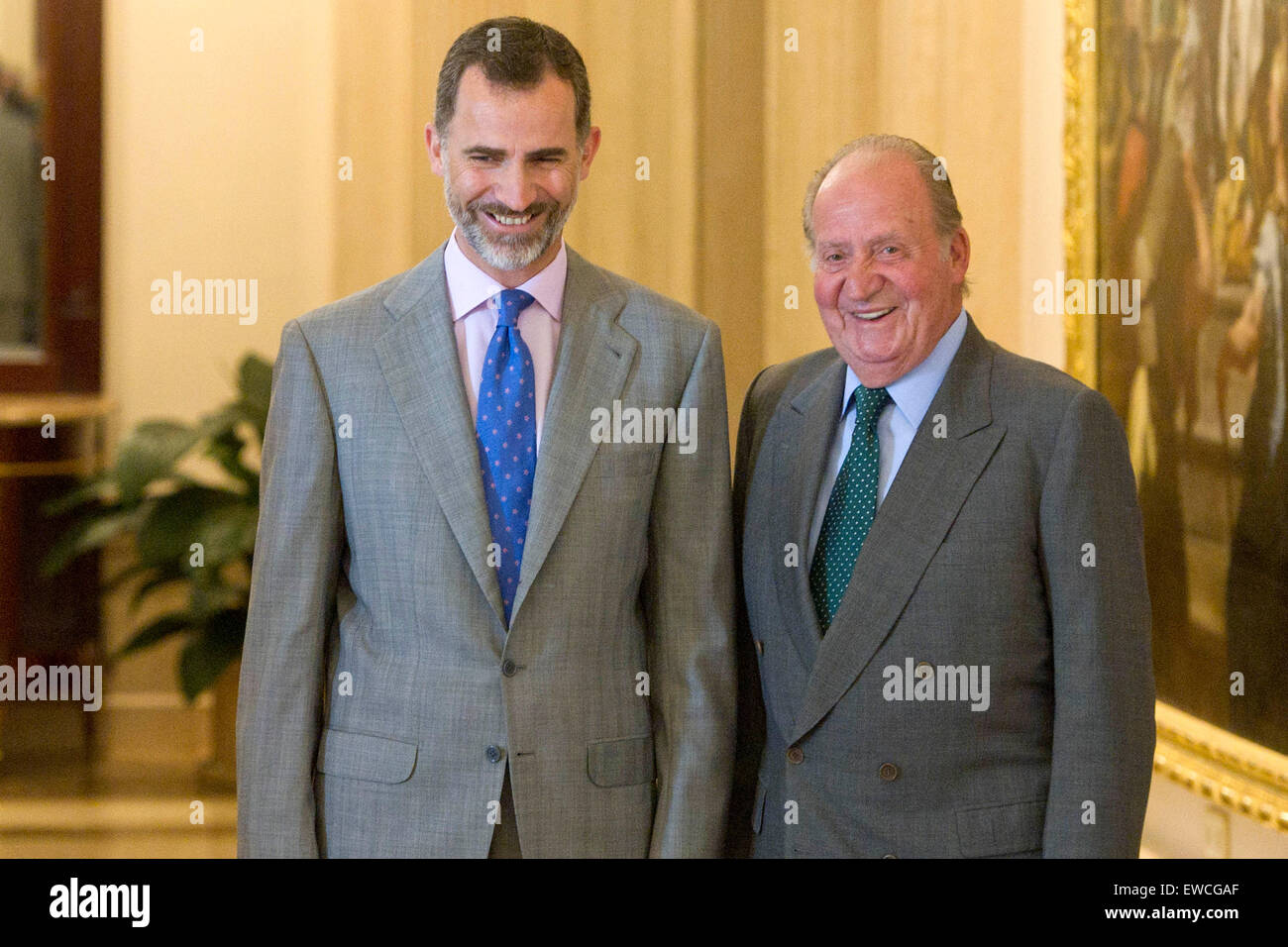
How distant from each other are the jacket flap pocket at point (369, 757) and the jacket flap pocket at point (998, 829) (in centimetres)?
73

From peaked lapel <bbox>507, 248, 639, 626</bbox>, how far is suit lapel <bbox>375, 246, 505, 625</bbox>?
0.24 ft

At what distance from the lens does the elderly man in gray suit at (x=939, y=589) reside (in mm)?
A: 1655

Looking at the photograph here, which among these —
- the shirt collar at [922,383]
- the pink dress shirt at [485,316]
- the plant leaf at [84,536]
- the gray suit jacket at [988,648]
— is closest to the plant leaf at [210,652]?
the plant leaf at [84,536]

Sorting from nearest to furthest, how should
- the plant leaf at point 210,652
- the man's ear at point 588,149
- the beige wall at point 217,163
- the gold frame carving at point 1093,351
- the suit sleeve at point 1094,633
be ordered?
the suit sleeve at point 1094,633 → the man's ear at point 588,149 → the gold frame carving at point 1093,351 → the plant leaf at point 210,652 → the beige wall at point 217,163

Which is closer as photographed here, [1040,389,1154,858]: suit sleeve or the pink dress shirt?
[1040,389,1154,858]: suit sleeve

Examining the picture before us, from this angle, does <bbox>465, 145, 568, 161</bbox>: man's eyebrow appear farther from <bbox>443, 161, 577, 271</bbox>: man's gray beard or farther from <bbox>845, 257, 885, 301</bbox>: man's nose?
<bbox>845, 257, 885, 301</bbox>: man's nose

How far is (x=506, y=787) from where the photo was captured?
176cm

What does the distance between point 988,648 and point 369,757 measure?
0.82 metres

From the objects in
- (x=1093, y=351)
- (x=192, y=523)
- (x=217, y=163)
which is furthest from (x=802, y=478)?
(x=217, y=163)

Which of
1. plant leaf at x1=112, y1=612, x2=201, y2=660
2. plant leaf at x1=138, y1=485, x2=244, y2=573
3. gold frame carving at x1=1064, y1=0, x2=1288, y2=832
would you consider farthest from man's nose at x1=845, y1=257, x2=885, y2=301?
plant leaf at x1=112, y1=612, x2=201, y2=660

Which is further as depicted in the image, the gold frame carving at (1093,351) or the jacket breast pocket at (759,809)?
the gold frame carving at (1093,351)

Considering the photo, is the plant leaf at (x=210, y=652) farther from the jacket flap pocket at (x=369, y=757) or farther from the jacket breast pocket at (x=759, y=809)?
the jacket breast pocket at (x=759, y=809)

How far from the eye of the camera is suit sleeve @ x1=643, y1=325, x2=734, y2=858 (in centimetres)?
179
